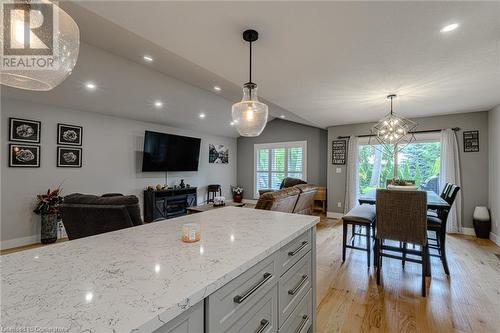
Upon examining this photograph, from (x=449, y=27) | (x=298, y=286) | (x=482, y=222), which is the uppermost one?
(x=449, y=27)

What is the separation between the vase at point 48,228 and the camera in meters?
3.87

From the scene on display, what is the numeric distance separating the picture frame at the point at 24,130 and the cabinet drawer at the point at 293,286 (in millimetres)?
4691

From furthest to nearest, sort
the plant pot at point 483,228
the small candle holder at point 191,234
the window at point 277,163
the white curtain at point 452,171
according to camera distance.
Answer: the window at point 277,163 < the white curtain at point 452,171 < the plant pot at point 483,228 < the small candle holder at point 191,234

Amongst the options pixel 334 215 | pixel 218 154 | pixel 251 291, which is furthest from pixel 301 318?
pixel 218 154

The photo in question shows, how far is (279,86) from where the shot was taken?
329 cm

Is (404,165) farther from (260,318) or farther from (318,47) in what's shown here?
(260,318)

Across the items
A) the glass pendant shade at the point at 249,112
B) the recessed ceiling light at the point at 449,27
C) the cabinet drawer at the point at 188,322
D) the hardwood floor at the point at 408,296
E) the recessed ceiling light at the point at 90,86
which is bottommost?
the hardwood floor at the point at 408,296

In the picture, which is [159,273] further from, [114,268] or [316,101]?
[316,101]

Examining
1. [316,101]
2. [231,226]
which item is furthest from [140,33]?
[316,101]

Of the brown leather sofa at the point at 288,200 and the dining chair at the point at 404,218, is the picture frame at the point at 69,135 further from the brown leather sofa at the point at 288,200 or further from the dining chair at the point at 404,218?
the dining chair at the point at 404,218

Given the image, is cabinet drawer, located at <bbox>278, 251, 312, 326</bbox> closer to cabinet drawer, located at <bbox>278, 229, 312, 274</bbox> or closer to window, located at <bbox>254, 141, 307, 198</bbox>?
cabinet drawer, located at <bbox>278, 229, 312, 274</bbox>

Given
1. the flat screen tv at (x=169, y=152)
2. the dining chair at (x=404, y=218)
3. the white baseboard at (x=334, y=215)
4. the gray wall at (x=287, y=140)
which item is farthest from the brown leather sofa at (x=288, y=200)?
the flat screen tv at (x=169, y=152)

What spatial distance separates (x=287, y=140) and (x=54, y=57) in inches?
266

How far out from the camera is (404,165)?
17.0ft
